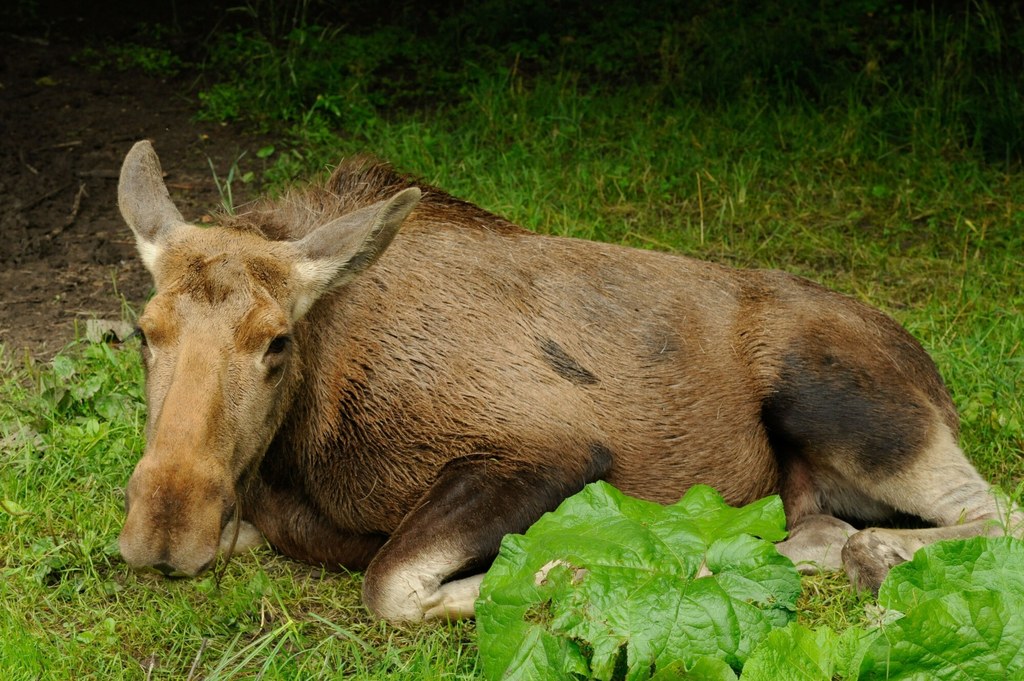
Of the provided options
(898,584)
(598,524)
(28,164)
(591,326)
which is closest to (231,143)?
(28,164)

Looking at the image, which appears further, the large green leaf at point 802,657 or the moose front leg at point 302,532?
the moose front leg at point 302,532

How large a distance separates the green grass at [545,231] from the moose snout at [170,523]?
Answer: 0.56 metres

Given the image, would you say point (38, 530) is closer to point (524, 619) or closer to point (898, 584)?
point (524, 619)

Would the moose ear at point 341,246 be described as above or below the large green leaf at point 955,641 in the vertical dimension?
above

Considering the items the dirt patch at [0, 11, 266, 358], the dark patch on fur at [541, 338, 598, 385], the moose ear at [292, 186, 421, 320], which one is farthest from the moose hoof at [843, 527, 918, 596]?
the dirt patch at [0, 11, 266, 358]

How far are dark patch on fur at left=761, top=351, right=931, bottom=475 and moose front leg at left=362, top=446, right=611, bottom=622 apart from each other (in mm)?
1034

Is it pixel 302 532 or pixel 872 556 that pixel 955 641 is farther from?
pixel 302 532

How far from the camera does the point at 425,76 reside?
384 inches

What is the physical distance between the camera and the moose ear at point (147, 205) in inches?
198

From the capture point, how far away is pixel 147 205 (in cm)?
518

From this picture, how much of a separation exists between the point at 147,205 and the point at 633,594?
267 cm

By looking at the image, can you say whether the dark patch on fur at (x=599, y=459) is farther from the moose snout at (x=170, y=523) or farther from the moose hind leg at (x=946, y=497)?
the moose snout at (x=170, y=523)

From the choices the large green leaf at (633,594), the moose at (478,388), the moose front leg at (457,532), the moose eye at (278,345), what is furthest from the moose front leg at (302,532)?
the large green leaf at (633,594)

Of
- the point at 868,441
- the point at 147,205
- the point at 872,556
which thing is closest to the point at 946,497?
the point at 868,441
